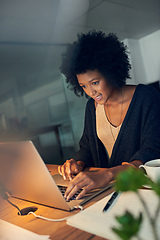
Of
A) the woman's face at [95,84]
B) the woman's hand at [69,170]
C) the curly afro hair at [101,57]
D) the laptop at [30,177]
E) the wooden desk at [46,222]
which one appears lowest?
the wooden desk at [46,222]

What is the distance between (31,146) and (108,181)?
1.15ft

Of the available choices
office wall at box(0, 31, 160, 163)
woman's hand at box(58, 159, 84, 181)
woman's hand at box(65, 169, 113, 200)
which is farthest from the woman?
office wall at box(0, 31, 160, 163)

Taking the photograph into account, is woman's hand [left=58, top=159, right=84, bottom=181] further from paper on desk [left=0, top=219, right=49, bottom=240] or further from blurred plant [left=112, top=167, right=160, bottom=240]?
blurred plant [left=112, top=167, right=160, bottom=240]

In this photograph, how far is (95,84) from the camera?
1421 mm

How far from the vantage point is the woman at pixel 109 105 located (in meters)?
1.32

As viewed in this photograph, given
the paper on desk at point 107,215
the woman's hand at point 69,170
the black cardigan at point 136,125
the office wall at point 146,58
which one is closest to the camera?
the paper on desk at point 107,215

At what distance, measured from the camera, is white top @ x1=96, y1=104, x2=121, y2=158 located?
59.0 inches

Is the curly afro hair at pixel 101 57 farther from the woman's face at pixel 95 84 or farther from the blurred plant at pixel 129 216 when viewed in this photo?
the blurred plant at pixel 129 216

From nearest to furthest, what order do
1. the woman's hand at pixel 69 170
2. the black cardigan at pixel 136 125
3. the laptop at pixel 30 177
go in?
the laptop at pixel 30 177 < the woman's hand at pixel 69 170 < the black cardigan at pixel 136 125

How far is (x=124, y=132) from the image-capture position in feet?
4.40

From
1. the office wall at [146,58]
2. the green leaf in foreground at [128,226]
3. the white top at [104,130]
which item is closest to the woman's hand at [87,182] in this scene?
the green leaf in foreground at [128,226]

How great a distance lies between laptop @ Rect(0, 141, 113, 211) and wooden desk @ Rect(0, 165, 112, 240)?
0.05 feet

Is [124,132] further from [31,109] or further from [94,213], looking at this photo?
[31,109]

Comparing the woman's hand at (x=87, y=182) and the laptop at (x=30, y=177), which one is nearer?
the laptop at (x=30, y=177)
